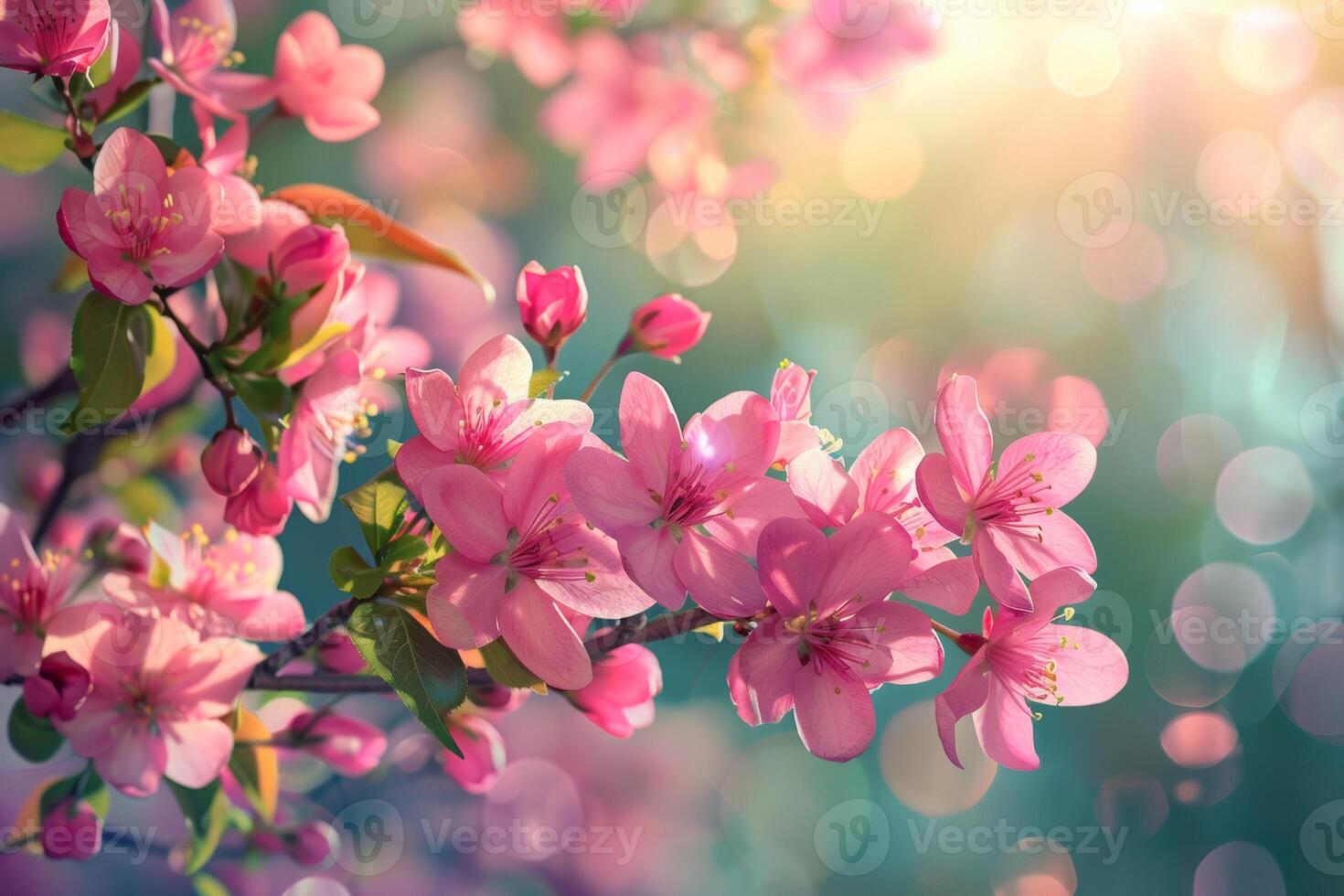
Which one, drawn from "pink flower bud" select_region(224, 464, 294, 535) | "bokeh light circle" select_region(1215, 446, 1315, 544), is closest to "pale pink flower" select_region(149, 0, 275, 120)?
"pink flower bud" select_region(224, 464, 294, 535)

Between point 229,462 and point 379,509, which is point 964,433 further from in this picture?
point 229,462

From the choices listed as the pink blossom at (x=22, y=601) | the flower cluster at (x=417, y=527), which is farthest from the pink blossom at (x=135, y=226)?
the pink blossom at (x=22, y=601)

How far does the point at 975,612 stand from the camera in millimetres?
1102

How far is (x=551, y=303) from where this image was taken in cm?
50

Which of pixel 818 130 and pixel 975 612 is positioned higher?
pixel 818 130

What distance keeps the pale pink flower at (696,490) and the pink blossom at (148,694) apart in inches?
11.7

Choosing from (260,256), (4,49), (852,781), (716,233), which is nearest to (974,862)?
(852,781)

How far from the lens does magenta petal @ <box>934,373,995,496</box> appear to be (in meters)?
0.41

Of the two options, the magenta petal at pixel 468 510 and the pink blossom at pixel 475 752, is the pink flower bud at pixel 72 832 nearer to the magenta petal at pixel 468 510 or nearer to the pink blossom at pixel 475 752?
the pink blossom at pixel 475 752

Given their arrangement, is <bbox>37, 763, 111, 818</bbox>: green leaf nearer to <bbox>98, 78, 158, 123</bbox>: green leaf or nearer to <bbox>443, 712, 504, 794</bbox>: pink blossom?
<bbox>443, 712, 504, 794</bbox>: pink blossom

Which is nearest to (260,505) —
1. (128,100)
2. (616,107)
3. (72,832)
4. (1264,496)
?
(128,100)

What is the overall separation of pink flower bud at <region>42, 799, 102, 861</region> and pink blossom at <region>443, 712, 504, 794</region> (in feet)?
0.88

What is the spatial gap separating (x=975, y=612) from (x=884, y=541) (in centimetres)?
79

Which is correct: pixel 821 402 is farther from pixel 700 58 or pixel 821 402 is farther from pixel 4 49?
pixel 4 49
